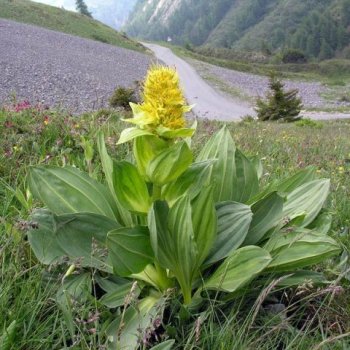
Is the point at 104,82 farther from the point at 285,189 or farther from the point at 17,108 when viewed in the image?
the point at 285,189

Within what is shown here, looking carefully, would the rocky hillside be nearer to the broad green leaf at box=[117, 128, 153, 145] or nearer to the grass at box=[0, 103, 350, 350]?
the grass at box=[0, 103, 350, 350]

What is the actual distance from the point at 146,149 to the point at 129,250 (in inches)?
17.2

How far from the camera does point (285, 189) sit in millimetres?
2688

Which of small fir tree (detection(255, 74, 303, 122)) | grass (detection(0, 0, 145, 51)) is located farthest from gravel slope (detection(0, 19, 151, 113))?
grass (detection(0, 0, 145, 51))

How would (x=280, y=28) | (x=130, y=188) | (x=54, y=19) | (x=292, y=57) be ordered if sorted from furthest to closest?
(x=280, y=28)
(x=292, y=57)
(x=54, y=19)
(x=130, y=188)

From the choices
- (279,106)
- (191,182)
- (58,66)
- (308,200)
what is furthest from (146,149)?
(58,66)

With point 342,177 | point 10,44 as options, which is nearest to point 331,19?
point 10,44

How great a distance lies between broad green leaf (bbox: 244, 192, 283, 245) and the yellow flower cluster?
641 mm

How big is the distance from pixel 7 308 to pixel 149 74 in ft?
3.56

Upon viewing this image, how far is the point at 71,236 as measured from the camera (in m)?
2.12

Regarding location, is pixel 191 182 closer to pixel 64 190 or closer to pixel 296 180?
pixel 64 190

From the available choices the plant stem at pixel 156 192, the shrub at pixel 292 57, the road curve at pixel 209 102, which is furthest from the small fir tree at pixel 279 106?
the shrub at pixel 292 57

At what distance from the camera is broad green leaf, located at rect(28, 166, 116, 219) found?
2.25m

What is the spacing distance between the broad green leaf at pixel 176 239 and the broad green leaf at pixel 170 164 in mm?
114
